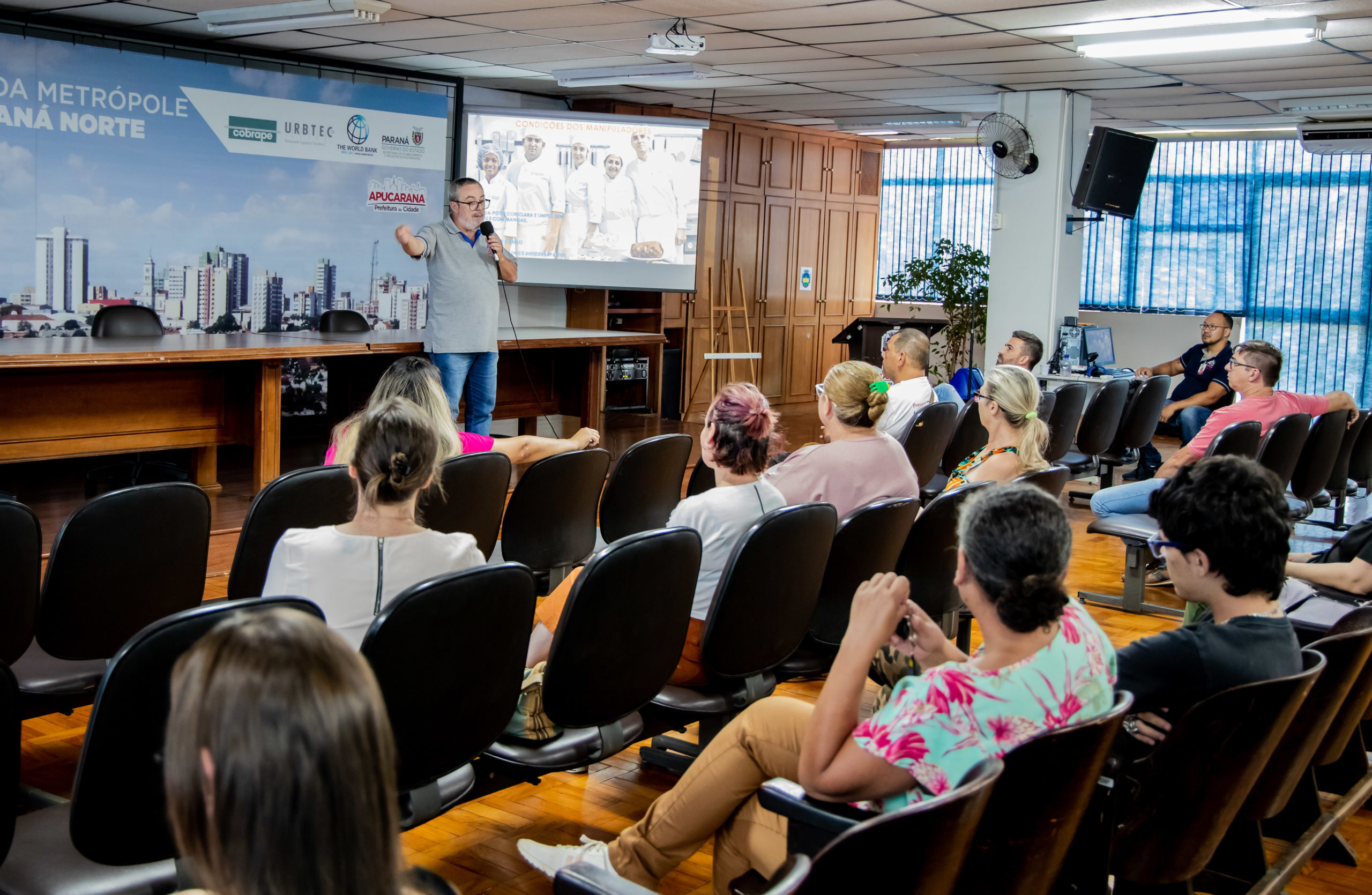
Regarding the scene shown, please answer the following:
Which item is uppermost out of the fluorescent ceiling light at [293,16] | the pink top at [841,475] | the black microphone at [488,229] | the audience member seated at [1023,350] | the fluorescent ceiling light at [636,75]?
the fluorescent ceiling light at [636,75]

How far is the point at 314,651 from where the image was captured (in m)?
0.88

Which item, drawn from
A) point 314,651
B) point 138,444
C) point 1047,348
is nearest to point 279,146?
point 138,444

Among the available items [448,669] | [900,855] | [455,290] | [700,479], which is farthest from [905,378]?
[900,855]

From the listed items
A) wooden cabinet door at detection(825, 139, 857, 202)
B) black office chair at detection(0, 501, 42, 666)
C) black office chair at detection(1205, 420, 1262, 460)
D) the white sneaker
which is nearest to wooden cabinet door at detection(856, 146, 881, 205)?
wooden cabinet door at detection(825, 139, 857, 202)

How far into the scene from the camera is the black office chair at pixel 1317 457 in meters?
5.45

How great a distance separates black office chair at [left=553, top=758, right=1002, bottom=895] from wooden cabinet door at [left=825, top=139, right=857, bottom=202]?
10.5 metres

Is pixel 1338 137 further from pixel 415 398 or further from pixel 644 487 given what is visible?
pixel 415 398

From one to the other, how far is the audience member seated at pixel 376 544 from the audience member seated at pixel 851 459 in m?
1.38

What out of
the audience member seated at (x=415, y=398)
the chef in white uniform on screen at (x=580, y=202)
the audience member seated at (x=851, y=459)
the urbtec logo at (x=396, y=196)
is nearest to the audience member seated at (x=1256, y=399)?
the audience member seated at (x=851, y=459)

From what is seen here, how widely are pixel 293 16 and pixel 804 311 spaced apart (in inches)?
248

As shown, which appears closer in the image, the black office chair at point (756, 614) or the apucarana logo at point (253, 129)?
the black office chair at point (756, 614)

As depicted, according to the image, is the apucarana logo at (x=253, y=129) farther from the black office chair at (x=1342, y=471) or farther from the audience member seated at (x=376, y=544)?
the black office chair at (x=1342, y=471)

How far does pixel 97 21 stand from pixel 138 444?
9.51ft

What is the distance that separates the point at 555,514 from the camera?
348 cm
